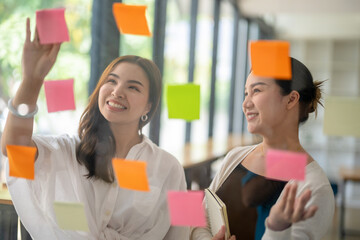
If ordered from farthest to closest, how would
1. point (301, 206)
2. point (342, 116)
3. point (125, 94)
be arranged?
point (125, 94)
point (342, 116)
point (301, 206)

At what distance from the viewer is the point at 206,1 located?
1148mm

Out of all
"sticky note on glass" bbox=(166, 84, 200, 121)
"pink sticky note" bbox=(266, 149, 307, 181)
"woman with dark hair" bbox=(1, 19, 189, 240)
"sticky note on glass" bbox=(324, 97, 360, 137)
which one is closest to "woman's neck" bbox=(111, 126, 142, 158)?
"woman with dark hair" bbox=(1, 19, 189, 240)

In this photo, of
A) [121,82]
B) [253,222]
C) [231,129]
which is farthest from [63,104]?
[253,222]

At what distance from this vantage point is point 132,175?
1.00 metres

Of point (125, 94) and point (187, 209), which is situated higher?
point (125, 94)

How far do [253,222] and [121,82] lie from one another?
0.44 metres

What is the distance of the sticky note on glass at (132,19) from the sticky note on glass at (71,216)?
1.45ft

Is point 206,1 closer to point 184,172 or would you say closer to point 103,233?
point 184,172

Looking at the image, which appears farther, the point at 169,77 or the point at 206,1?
the point at 206,1

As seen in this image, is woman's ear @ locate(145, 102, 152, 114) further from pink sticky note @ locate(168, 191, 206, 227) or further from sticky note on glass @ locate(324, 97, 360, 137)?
sticky note on glass @ locate(324, 97, 360, 137)

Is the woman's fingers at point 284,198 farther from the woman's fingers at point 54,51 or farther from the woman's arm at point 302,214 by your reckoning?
the woman's fingers at point 54,51

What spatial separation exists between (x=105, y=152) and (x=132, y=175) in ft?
0.37

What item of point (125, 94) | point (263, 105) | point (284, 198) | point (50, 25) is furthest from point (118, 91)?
point (284, 198)

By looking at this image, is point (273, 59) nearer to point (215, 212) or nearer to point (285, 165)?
point (285, 165)
